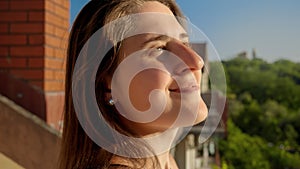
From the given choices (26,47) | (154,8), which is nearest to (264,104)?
(26,47)

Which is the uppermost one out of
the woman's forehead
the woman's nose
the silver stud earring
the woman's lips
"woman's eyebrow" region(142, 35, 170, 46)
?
the woman's forehead

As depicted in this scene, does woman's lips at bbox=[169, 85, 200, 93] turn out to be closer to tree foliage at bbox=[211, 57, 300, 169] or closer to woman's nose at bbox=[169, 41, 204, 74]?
woman's nose at bbox=[169, 41, 204, 74]

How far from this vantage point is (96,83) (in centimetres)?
87

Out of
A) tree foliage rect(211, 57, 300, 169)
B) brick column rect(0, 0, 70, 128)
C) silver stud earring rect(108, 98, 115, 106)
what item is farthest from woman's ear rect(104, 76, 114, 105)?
tree foliage rect(211, 57, 300, 169)

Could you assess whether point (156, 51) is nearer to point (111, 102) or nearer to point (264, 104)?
point (111, 102)

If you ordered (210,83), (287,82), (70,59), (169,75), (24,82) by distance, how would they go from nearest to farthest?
(169,75) < (70,59) < (210,83) < (24,82) < (287,82)

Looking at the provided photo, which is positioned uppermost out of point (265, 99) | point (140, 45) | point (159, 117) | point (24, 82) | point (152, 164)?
point (140, 45)

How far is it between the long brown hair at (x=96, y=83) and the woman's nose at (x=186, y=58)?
0.11m

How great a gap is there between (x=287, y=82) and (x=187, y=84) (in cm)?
3621

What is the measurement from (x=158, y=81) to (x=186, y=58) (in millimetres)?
70

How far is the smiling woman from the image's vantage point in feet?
2.65

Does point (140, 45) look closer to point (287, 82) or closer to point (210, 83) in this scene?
point (210, 83)

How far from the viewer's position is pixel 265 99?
36.0m

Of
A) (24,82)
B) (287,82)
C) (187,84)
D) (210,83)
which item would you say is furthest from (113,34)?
(287,82)
